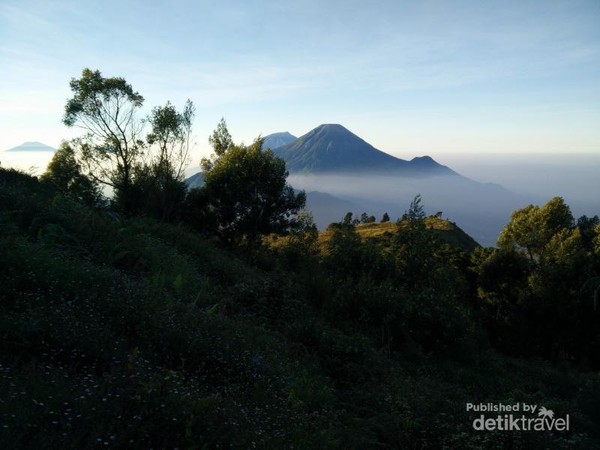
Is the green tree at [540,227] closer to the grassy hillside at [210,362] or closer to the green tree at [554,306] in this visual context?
the green tree at [554,306]

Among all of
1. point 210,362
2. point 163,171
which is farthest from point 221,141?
point 210,362

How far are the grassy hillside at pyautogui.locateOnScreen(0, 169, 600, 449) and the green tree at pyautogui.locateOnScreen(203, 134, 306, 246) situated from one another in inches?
549

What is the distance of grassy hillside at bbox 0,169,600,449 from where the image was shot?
12.3 feet

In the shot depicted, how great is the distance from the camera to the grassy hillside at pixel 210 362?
376cm

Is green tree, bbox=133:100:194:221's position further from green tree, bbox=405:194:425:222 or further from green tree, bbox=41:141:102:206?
green tree, bbox=405:194:425:222

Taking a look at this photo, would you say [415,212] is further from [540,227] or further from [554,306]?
[540,227]

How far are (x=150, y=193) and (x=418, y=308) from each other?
62.4ft

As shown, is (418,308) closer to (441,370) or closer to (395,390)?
(441,370)

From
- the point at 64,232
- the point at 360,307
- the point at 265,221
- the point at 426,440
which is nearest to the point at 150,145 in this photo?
the point at 265,221

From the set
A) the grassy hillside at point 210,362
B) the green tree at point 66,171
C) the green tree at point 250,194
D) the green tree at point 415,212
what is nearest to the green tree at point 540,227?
the green tree at point 415,212

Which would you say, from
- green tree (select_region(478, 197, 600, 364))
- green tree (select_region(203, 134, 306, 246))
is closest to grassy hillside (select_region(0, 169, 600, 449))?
green tree (select_region(478, 197, 600, 364))

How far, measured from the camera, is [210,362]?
5.91 metres

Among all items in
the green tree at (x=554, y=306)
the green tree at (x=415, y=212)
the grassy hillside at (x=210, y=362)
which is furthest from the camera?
the green tree at (x=554, y=306)

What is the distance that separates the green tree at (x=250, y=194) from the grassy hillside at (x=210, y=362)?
13956mm
